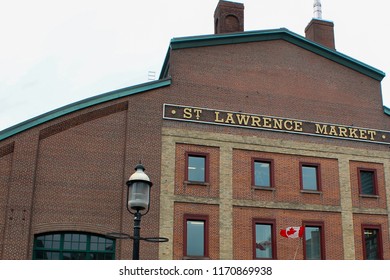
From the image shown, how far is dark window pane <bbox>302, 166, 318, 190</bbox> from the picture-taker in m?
29.2

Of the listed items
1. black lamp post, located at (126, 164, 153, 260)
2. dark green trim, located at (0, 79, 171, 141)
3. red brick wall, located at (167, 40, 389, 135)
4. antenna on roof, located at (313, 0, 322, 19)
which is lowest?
black lamp post, located at (126, 164, 153, 260)

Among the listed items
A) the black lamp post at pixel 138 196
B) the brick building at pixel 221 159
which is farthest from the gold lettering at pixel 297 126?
the black lamp post at pixel 138 196

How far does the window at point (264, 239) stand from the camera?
1066 inches

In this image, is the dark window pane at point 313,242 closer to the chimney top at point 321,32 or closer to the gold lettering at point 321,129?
the gold lettering at point 321,129

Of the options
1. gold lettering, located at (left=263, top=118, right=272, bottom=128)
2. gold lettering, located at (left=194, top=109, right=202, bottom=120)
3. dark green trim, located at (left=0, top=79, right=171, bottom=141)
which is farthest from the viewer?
gold lettering, located at (left=263, top=118, right=272, bottom=128)

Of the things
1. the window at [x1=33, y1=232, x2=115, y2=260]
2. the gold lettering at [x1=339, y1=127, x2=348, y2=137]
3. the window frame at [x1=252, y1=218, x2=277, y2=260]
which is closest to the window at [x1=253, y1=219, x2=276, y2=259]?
the window frame at [x1=252, y1=218, x2=277, y2=260]

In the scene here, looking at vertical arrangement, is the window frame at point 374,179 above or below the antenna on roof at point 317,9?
below

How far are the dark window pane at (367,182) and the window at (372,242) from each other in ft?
6.70

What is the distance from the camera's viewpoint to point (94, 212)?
2544cm

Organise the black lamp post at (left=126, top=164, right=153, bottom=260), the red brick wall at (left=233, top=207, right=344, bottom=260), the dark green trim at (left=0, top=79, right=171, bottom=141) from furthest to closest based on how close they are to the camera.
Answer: the red brick wall at (left=233, top=207, right=344, bottom=260) < the dark green trim at (left=0, top=79, right=171, bottom=141) < the black lamp post at (left=126, top=164, right=153, bottom=260)

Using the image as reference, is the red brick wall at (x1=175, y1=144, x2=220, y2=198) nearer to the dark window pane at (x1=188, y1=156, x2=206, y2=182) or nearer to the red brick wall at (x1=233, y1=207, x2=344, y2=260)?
the dark window pane at (x1=188, y1=156, x2=206, y2=182)

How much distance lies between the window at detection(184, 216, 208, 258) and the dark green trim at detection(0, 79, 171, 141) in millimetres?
6780

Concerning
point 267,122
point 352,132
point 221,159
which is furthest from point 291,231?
point 352,132

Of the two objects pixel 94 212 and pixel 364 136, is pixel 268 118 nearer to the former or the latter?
pixel 364 136
